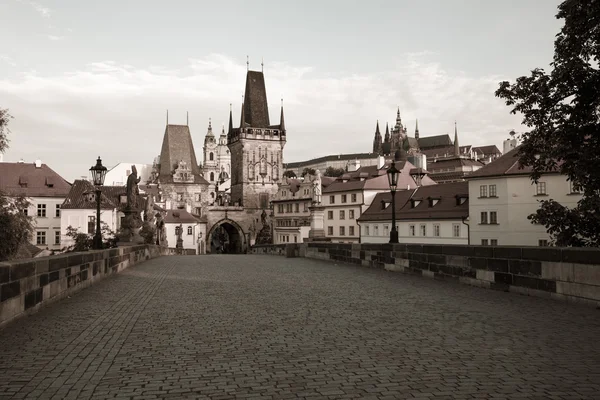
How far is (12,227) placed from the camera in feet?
94.5

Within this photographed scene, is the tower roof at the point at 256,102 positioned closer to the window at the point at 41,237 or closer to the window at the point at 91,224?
the window at the point at 41,237

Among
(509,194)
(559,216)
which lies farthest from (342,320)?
(509,194)

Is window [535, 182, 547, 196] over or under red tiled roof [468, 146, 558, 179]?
under

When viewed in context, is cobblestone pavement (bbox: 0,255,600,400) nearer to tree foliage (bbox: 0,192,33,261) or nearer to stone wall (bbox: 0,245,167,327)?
stone wall (bbox: 0,245,167,327)

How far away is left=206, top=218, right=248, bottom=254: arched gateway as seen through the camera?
329 ft

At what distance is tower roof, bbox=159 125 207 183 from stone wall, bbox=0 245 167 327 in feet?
323

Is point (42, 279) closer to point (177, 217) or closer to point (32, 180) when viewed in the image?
point (32, 180)

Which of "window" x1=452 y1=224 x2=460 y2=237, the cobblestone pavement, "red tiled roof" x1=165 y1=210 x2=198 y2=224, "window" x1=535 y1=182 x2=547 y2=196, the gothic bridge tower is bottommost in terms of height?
the cobblestone pavement

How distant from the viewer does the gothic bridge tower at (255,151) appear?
102800mm

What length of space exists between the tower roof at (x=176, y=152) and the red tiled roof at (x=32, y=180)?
130 feet

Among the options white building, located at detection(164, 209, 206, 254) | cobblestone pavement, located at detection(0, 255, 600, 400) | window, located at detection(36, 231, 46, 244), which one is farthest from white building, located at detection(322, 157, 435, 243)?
cobblestone pavement, located at detection(0, 255, 600, 400)

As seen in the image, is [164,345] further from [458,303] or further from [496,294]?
[496,294]

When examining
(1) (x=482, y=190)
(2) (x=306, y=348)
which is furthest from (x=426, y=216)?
(2) (x=306, y=348)

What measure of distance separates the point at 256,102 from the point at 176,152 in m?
19.1
